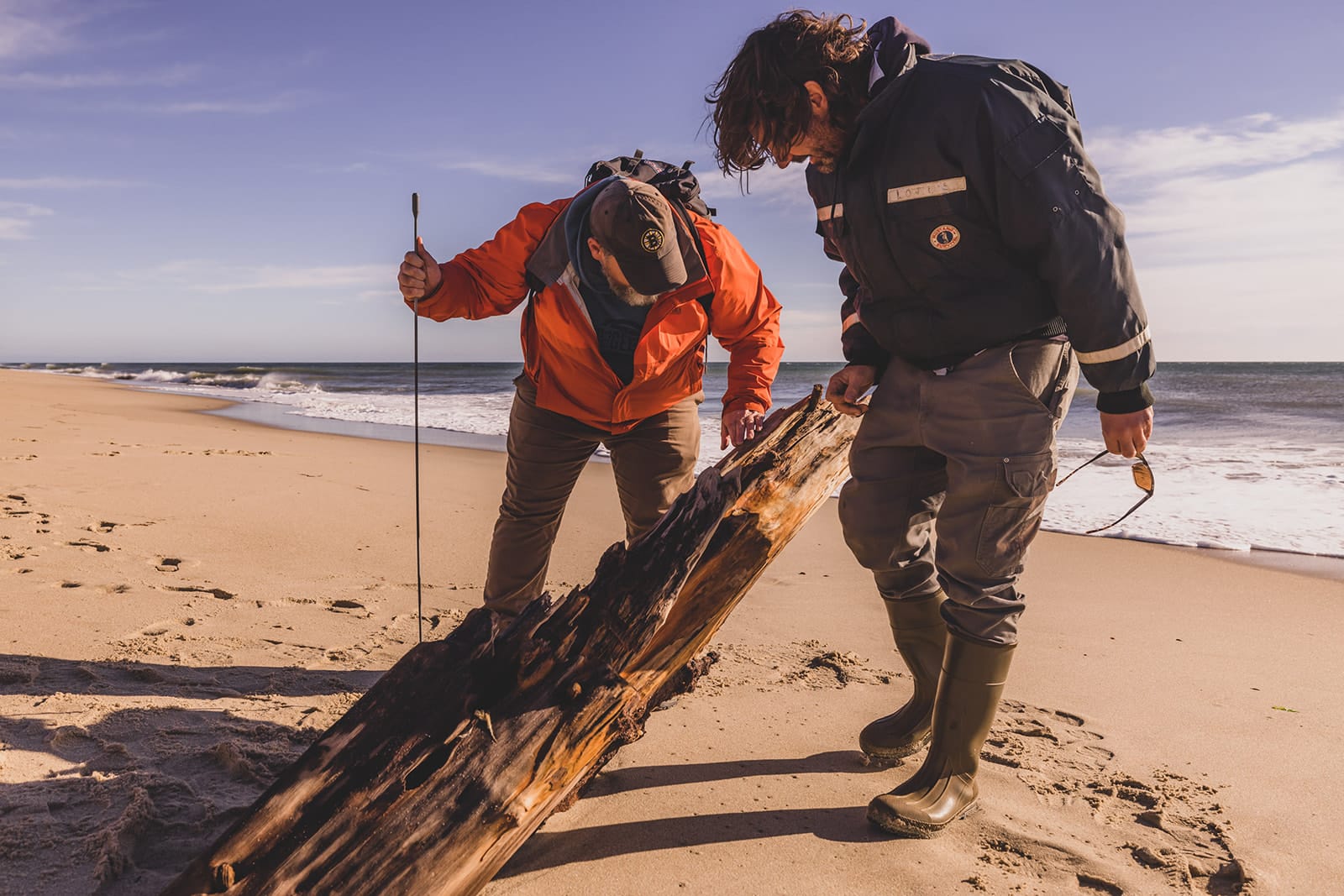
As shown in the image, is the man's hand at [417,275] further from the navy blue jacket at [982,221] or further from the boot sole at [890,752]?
the boot sole at [890,752]

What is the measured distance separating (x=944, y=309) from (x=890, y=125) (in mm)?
488

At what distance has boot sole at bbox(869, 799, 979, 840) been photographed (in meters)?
2.25

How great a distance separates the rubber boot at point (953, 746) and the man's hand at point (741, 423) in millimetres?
1158

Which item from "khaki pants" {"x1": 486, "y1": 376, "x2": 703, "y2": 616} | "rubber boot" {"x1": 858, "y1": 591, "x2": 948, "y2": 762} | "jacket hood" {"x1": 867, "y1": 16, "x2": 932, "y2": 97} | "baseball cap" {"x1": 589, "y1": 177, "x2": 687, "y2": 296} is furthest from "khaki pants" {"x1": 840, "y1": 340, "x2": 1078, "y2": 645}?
"khaki pants" {"x1": 486, "y1": 376, "x2": 703, "y2": 616}

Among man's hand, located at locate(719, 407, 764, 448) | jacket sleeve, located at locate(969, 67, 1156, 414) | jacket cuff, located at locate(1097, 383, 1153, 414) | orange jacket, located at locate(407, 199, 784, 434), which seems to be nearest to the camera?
jacket sleeve, located at locate(969, 67, 1156, 414)

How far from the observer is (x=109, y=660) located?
3172 mm

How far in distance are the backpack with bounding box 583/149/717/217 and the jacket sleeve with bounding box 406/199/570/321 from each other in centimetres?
20

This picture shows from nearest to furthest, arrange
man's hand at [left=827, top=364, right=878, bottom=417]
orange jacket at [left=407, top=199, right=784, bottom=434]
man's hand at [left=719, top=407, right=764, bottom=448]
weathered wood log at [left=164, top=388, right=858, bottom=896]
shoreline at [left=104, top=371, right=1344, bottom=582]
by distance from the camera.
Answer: weathered wood log at [left=164, top=388, right=858, bottom=896], man's hand at [left=827, top=364, right=878, bottom=417], orange jacket at [left=407, top=199, right=784, bottom=434], man's hand at [left=719, top=407, right=764, bottom=448], shoreline at [left=104, top=371, right=1344, bottom=582]

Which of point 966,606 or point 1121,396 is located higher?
point 1121,396

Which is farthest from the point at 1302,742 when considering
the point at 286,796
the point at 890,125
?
the point at 286,796

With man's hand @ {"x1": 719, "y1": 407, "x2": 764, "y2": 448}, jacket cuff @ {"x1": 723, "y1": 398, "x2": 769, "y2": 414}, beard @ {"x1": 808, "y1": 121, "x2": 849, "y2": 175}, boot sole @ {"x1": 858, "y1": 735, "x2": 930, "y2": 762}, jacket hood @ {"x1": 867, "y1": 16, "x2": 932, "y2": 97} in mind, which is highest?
jacket hood @ {"x1": 867, "y1": 16, "x2": 932, "y2": 97}

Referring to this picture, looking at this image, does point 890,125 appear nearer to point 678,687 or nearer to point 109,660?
point 678,687

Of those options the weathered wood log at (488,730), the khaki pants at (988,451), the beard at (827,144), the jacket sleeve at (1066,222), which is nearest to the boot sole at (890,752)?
the khaki pants at (988,451)

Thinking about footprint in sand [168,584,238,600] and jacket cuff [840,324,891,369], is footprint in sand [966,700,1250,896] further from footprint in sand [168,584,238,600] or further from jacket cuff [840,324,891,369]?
footprint in sand [168,584,238,600]
